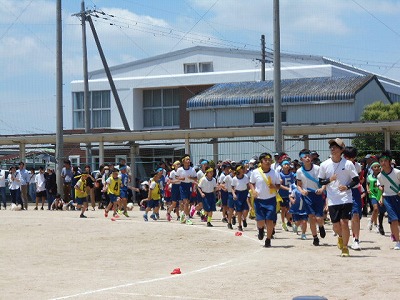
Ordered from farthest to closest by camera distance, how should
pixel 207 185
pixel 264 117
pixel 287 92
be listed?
pixel 264 117 → pixel 287 92 → pixel 207 185

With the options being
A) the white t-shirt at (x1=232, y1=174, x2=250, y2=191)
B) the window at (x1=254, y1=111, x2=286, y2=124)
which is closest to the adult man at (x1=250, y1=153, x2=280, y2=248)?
the white t-shirt at (x1=232, y1=174, x2=250, y2=191)

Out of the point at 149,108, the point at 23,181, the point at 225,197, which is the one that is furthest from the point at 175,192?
the point at 149,108

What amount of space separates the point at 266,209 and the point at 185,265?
9.93 ft

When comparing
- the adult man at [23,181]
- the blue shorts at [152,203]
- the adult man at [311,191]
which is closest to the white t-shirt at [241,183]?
the adult man at [311,191]

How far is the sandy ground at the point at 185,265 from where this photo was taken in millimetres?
11344

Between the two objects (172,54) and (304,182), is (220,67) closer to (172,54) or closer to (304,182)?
(172,54)

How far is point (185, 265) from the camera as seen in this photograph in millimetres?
14938

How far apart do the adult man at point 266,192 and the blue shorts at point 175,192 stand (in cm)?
818

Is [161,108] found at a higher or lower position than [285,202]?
higher

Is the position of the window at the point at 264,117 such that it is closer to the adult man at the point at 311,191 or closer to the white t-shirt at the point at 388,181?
the adult man at the point at 311,191

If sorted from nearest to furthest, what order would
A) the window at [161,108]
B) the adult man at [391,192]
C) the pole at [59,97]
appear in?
the adult man at [391,192] → the pole at [59,97] → the window at [161,108]

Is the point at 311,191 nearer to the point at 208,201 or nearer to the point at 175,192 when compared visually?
the point at 208,201

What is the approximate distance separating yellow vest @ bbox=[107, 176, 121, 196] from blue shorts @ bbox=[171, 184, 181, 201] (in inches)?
87.1

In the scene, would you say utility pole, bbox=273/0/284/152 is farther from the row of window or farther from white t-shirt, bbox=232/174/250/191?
the row of window
